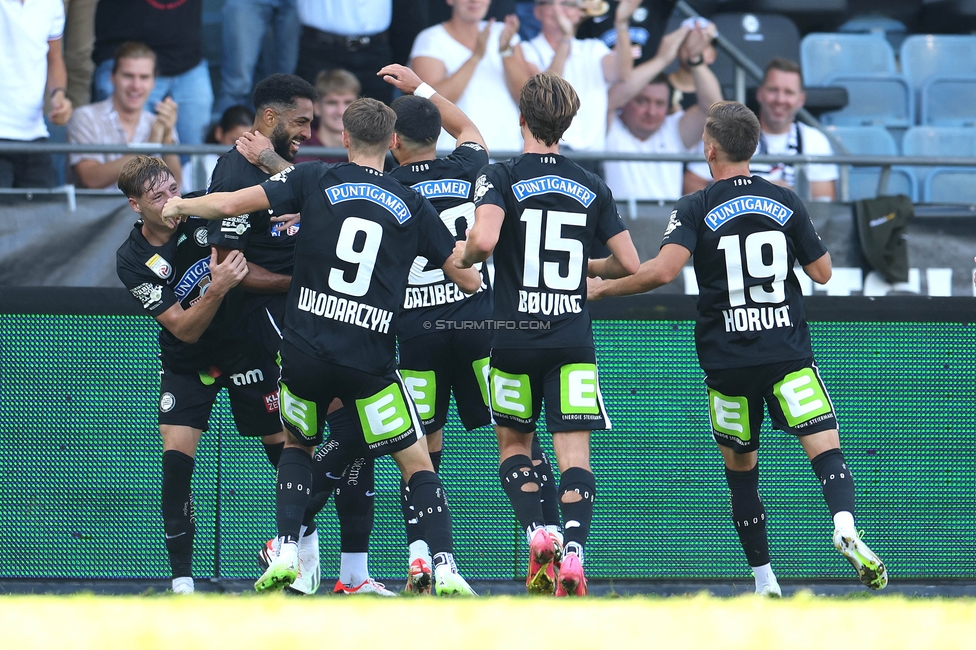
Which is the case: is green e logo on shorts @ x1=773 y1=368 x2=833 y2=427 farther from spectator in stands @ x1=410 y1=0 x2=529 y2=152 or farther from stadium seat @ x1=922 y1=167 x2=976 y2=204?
stadium seat @ x1=922 y1=167 x2=976 y2=204

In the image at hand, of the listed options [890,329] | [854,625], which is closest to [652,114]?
[890,329]

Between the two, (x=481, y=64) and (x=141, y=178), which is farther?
(x=481, y=64)

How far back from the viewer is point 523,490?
591cm

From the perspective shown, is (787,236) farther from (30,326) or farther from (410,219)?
(30,326)

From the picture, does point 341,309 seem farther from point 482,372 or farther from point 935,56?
point 935,56

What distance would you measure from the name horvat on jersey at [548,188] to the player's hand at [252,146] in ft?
4.41

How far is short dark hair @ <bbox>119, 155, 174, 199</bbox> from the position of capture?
6352 mm

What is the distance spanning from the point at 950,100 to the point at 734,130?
7.71 metres

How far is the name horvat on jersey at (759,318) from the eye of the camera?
604 centimetres

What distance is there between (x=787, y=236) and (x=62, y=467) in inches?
176

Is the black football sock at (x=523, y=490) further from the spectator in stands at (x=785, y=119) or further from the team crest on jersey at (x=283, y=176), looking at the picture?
the spectator in stands at (x=785, y=119)

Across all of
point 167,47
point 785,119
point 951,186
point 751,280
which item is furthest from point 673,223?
point 951,186

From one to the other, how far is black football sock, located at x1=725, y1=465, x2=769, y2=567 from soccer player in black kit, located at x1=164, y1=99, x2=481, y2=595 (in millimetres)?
1647

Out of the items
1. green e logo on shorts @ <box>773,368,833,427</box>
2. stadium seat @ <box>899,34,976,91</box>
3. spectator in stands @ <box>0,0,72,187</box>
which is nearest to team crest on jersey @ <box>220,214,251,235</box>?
green e logo on shorts @ <box>773,368,833,427</box>
